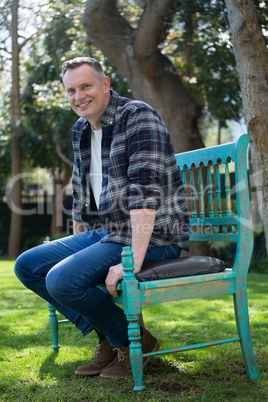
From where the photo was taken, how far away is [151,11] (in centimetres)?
727

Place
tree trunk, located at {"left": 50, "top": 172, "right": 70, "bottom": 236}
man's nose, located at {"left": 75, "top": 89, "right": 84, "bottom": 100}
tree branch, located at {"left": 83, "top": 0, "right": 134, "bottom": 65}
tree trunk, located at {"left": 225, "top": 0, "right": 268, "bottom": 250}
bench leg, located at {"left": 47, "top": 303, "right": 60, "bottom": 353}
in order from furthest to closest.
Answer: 1. tree trunk, located at {"left": 50, "top": 172, "right": 70, "bottom": 236}
2. tree branch, located at {"left": 83, "top": 0, "right": 134, "bottom": 65}
3. tree trunk, located at {"left": 225, "top": 0, "right": 268, "bottom": 250}
4. bench leg, located at {"left": 47, "top": 303, "right": 60, "bottom": 353}
5. man's nose, located at {"left": 75, "top": 89, "right": 84, "bottom": 100}

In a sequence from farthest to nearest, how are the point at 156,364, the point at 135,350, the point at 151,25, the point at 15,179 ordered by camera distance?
the point at 15,179
the point at 151,25
the point at 156,364
the point at 135,350

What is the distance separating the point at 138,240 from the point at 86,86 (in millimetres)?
939

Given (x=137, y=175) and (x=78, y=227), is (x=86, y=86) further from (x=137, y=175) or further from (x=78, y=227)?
(x=78, y=227)

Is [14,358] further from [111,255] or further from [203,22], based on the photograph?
[203,22]

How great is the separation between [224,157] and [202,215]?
43 cm

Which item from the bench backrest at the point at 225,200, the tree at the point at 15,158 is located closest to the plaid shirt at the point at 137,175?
the bench backrest at the point at 225,200

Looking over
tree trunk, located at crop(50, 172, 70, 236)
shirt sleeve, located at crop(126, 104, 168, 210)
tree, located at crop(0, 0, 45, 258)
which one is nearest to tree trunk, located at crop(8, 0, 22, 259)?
tree, located at crop(0, 0, 45, 258)

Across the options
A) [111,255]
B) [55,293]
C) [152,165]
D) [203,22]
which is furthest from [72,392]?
[203,22]

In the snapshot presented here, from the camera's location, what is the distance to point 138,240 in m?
2.30

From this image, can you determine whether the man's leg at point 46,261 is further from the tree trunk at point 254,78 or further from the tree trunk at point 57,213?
the tree trunk at point 57,213

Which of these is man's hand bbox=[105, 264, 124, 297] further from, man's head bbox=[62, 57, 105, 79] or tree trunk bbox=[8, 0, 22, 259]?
tree trunk bbox=[8, 0, 22, 259]

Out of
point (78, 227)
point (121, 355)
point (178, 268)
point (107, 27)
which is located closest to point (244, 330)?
point (178, 268)

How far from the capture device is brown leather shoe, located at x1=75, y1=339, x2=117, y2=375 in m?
2.58
